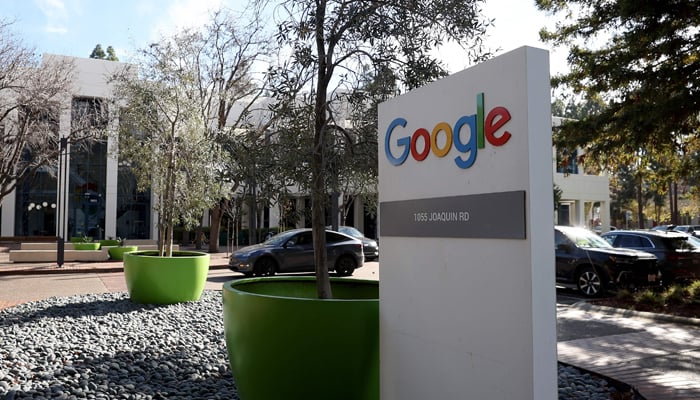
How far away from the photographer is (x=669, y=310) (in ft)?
32.4

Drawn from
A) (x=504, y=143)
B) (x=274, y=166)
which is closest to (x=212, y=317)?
(x=274, y=166)

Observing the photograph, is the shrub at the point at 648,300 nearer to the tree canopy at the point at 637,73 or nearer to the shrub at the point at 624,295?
the shrub at the point at 624,295

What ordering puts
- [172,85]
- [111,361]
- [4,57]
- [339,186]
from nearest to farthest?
[339,186] → [111,361] → [172,85] → [4,57]

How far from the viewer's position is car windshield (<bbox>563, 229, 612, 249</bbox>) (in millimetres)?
12945

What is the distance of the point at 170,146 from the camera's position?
37.1 feet

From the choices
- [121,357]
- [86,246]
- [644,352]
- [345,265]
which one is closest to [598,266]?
[644,352]

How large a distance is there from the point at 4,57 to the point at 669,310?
61.0ft

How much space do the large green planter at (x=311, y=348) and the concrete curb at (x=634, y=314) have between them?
7.05 metres

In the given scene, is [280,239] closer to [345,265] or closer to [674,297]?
[345,265]

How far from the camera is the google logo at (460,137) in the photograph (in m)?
3.11

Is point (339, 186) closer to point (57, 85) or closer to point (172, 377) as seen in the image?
point (172, 377)

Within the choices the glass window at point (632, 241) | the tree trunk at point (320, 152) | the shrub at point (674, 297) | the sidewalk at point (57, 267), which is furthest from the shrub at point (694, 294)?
the sidewalk at point (57, 267)

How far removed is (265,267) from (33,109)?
376 inches

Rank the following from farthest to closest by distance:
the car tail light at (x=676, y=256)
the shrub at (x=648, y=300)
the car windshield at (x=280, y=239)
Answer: the car windshield at (x=280, y=239) → the car tail light at (x=676, y=256) → the shrub at (x=648, y=300)
